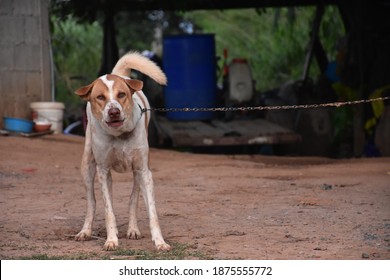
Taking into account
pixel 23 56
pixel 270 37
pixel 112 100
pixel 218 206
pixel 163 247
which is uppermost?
pixel 270 37

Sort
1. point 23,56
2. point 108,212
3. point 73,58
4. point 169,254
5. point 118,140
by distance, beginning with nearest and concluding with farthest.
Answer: point 169,254 < point 118,140 < point 108,212 < point 23,56 < point 73,58

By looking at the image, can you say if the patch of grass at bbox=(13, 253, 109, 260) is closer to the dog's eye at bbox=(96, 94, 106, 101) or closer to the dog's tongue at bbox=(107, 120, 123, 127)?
the dog's tongue at bbox=(107, 120, 123, 127)

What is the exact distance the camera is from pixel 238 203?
755 cm

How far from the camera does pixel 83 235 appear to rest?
612 centimetres

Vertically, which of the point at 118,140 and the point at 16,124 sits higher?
the point at 118,140

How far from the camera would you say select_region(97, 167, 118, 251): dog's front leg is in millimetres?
5738

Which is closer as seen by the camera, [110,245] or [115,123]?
[115,123]

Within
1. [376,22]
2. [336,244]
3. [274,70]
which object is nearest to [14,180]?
[336,244]

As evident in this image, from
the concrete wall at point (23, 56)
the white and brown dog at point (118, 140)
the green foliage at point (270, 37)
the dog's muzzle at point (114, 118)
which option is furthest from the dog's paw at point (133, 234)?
the green foliage at point (270, 37)

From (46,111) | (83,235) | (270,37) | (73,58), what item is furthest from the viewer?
(270,37)

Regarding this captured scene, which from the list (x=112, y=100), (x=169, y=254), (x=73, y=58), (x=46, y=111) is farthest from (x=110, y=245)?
(x=73, y=58)

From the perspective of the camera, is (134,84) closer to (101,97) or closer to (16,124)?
(101,97)

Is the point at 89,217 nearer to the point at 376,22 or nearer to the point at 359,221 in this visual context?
the point at 359,221

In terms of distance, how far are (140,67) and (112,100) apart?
2.56ft
